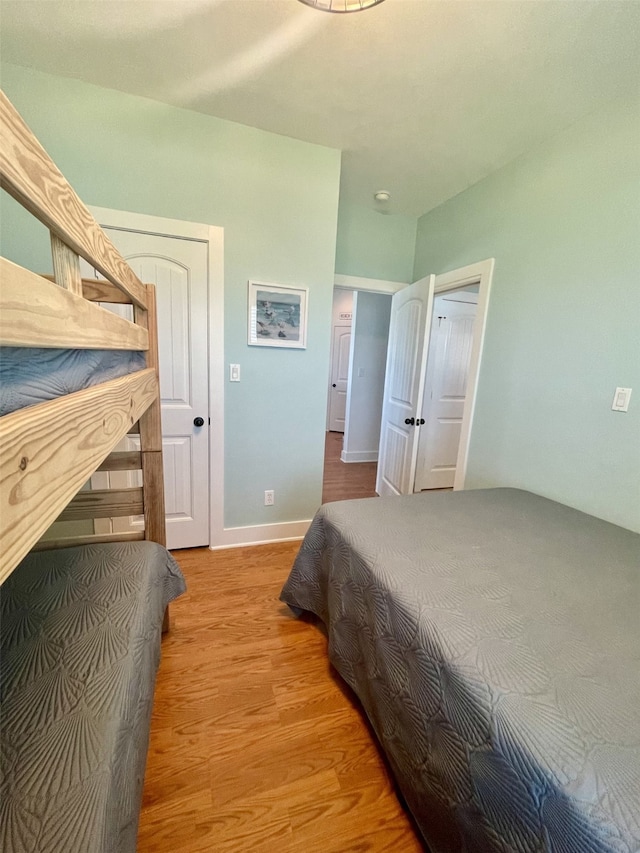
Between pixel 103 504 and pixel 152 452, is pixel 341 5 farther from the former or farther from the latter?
pixel 103 504

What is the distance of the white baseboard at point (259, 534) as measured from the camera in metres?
2.28

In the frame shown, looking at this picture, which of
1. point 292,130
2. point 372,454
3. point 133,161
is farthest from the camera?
point 372,454

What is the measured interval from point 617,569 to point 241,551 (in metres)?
1.94

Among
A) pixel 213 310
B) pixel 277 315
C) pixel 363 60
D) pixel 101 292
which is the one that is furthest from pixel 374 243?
pixel 101 292

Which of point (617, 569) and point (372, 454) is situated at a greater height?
point (617, 569)

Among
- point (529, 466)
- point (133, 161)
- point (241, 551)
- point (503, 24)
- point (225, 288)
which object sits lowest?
point (241, 551)

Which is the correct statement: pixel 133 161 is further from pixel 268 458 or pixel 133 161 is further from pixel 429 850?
pixel 429 850

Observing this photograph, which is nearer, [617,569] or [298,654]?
[617,569]

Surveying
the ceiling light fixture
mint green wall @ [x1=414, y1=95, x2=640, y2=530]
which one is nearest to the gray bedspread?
mint green wall @ [x1=414, y1=95, x2=640, y2=530]

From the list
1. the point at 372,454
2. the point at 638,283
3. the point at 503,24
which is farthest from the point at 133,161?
the point at 372,454

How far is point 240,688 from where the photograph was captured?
1.32 meters

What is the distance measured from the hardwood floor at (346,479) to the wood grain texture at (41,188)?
8.89 feet

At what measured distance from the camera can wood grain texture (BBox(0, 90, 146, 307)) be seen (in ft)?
1.31

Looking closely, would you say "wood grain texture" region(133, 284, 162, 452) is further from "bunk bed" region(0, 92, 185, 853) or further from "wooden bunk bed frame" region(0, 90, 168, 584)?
"wooden bunk bed frame" region(0, 90, 168, 584)
